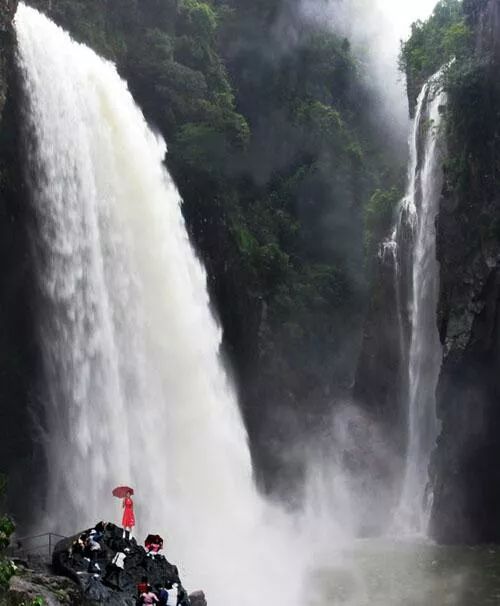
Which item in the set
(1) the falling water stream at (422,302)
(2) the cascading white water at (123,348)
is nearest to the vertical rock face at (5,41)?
(2) the cascading white water at (123,348)

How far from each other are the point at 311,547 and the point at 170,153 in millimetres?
18201

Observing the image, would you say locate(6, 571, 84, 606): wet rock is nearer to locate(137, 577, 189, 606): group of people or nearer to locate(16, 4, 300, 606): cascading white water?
locate(137, 577, 189, 606): group of people

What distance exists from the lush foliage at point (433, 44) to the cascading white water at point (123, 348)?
45.7ft

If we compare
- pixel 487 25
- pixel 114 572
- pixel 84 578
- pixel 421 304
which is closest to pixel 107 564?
pixel 114 572

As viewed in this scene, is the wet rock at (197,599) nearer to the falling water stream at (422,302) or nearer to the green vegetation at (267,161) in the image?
the falling water stream at (422,302)

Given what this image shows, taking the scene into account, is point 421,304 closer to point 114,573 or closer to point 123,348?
point 123,348

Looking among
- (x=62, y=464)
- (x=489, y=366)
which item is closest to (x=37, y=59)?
(x=62, y=464)

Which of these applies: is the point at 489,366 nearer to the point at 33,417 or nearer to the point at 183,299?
the point at 183,299

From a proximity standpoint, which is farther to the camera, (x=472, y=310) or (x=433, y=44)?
(x=433, y=44)

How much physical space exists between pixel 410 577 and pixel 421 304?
14.6 metres

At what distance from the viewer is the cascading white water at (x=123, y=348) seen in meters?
Answer: 26.7

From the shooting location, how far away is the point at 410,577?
960 inches

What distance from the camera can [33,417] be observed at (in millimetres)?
27312

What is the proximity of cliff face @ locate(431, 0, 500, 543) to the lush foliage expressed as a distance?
3818 millimetres
